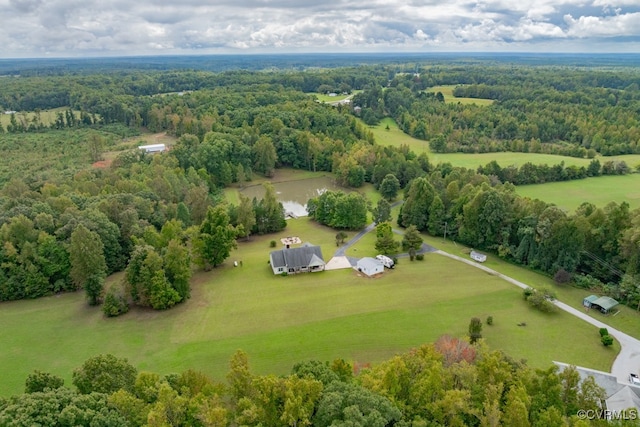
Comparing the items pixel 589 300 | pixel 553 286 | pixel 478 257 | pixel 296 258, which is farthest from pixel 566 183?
pixel 296 258

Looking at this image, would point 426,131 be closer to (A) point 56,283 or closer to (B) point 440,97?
(B) point 440,97

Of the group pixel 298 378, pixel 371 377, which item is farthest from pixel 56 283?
pixel 371 377

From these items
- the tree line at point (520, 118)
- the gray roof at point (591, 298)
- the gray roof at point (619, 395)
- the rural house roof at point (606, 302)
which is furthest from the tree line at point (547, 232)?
the tree line at point (520, 118)

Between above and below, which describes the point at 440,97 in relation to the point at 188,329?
above

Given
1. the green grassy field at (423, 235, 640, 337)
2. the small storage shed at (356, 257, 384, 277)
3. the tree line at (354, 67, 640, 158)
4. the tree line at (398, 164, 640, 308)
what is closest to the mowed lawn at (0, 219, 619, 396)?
the small storage shed at (356, 257, 384, 277)

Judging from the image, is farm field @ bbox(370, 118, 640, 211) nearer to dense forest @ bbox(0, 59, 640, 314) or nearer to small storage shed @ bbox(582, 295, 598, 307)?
dense forest @ bbox(0, 59, 640, 314)

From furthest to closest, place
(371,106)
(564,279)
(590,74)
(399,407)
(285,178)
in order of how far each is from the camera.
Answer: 1. (590,74)
2. (371,106)
3. (285,178)
4. (564,279)
5. (399,407)
